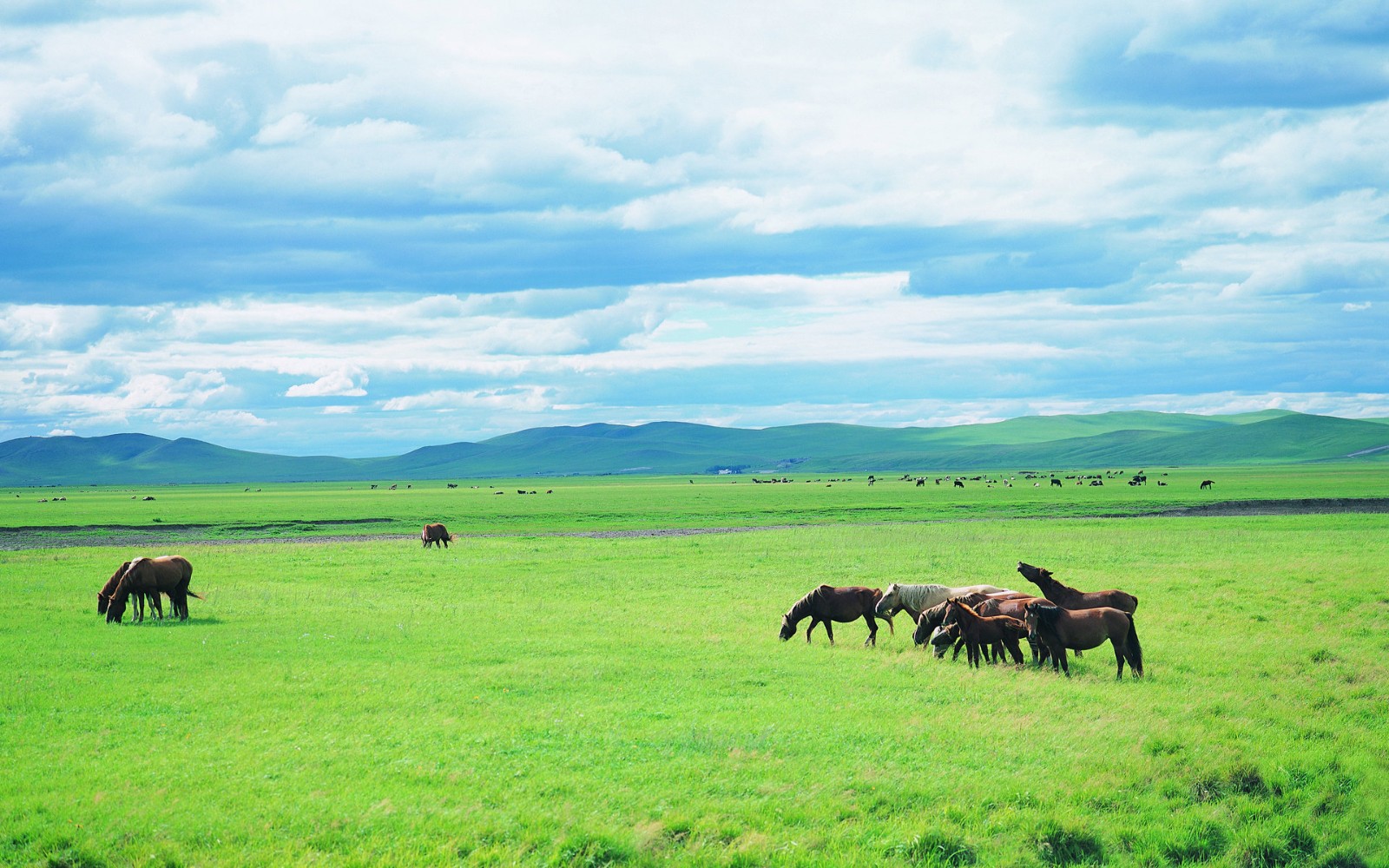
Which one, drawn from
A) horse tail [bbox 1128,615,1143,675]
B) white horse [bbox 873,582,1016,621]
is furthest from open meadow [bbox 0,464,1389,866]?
white horse [bbox 873,582,1016,621]

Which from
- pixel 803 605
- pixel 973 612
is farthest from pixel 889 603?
pixel 973 612

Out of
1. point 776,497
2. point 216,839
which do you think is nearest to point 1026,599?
point 216,839

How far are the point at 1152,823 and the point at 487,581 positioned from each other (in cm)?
2570

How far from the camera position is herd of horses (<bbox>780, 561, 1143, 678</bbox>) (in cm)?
1867

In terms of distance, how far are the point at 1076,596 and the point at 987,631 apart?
3458 millimetres

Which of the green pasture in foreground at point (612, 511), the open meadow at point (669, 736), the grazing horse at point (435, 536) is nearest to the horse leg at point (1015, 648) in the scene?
the open meadow at point (669, 736)

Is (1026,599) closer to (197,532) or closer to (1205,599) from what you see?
(1205,599)

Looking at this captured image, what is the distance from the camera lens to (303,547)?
52.3 meters

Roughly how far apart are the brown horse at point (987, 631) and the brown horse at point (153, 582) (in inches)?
749

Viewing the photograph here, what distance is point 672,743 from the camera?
44.6 ft

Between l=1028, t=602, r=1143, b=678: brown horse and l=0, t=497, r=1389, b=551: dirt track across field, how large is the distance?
4157cm

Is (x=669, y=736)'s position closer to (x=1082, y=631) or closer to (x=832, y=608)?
(x=1082, y=631)

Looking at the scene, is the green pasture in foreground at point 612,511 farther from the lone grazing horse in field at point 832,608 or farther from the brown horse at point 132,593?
the lone grazing horse in field at point 832,608

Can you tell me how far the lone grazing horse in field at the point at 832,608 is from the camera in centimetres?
2261
